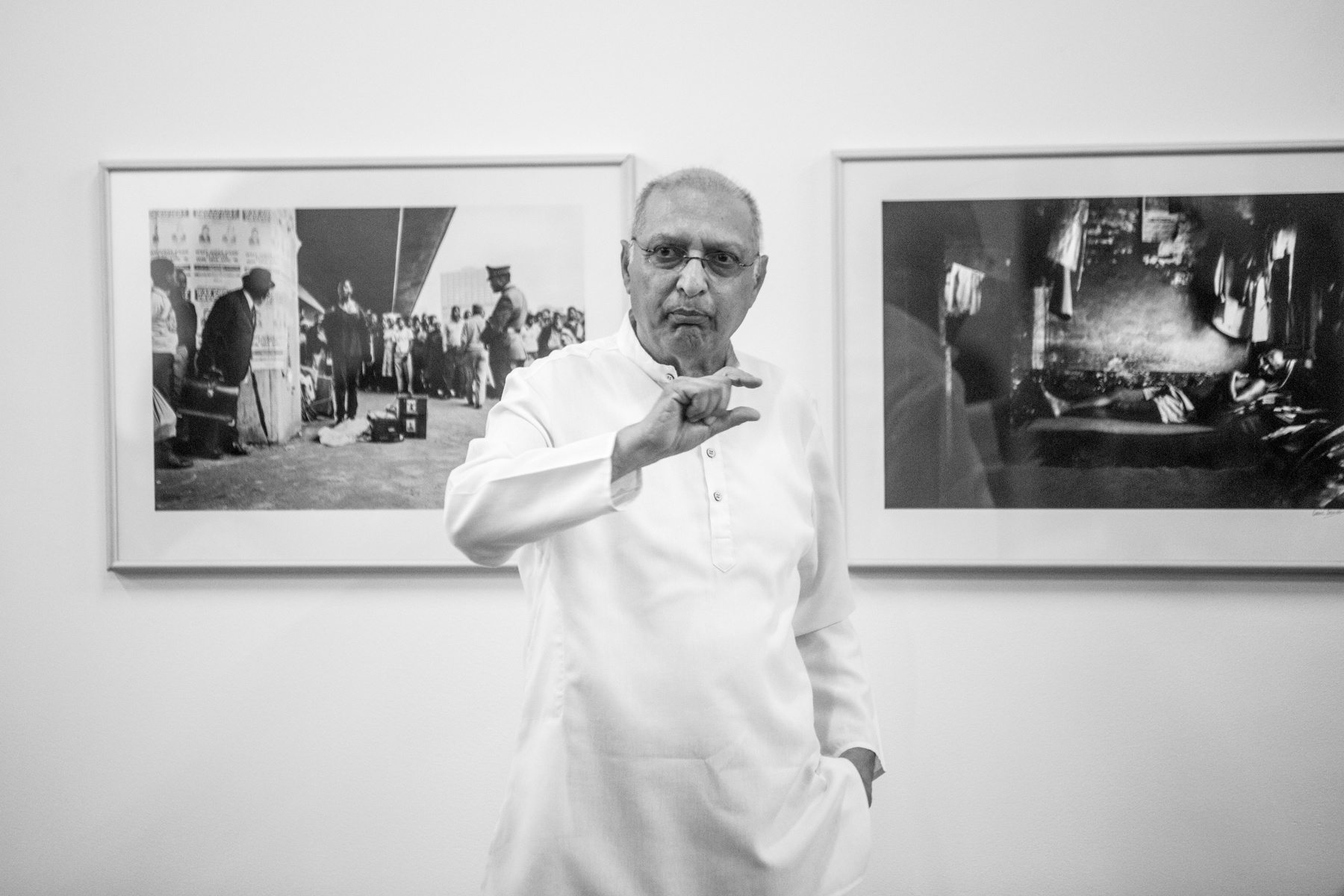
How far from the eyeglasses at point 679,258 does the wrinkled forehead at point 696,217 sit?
0.6 inches

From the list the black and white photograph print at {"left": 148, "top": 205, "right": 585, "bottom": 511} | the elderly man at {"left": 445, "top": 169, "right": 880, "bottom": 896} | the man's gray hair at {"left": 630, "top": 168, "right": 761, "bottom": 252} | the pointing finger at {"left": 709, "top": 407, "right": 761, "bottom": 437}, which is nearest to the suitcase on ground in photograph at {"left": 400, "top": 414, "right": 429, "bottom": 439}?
the black and white photograph print at {"left": 148, "top": 205, "right": 585, "bottom": 511}

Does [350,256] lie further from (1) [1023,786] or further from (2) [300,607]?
(1) [1023,786]

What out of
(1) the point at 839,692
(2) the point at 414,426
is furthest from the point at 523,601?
(1) the point at 839,692

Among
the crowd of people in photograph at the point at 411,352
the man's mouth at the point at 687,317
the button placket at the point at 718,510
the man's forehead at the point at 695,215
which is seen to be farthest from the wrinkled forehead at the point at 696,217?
the crowd of people in photograph at the point at 411,352

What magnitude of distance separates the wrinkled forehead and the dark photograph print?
87 centimetres

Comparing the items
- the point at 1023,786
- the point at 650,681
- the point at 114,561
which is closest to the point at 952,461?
the point at 1023,786

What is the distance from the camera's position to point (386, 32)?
7.16 ft

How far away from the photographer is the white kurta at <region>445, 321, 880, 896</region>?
1300mm

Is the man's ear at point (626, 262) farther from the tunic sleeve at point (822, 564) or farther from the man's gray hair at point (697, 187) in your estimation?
the tunic sleeve at point (822, 564)

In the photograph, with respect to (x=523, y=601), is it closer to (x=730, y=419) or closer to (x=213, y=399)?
(x=213, y=399)

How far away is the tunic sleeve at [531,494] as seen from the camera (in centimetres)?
114

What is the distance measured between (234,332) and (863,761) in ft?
5.70

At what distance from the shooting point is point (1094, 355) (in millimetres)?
2125

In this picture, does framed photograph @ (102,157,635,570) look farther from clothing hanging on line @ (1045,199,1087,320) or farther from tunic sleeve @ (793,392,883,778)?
clothing hanging on line @ (1045,199,1087,320)
